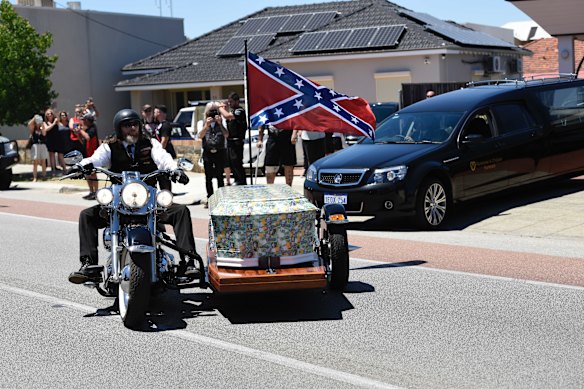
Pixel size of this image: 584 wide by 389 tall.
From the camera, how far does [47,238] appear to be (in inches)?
562

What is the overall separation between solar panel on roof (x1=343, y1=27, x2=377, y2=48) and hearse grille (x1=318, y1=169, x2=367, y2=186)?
1701 centimetres

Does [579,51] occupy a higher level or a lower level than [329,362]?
higher

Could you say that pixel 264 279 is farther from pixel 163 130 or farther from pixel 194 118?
pixel 194 118

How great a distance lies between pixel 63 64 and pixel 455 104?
30926 millimetres

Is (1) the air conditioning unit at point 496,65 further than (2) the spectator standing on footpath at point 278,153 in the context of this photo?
Yes

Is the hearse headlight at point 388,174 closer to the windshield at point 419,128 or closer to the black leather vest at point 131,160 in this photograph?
the windshield at point 419,128

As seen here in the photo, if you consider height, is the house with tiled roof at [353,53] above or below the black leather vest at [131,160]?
above

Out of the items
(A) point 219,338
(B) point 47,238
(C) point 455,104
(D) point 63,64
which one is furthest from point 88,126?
(D) point 63,64

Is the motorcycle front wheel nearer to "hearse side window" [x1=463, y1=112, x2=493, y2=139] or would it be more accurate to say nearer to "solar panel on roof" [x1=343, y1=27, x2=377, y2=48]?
"hearse side window" [x1=463, y1=112, x2=493, y2=139]

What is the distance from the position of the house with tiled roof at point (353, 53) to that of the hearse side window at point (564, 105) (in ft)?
35.7

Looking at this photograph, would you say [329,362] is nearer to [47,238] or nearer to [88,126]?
[47,238]

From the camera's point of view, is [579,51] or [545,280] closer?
[545,280]

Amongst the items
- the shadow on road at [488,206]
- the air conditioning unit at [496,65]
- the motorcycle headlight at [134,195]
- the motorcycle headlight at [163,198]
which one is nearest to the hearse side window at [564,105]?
the shadow on road at [488,206]

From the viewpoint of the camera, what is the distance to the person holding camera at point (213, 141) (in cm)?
1723
